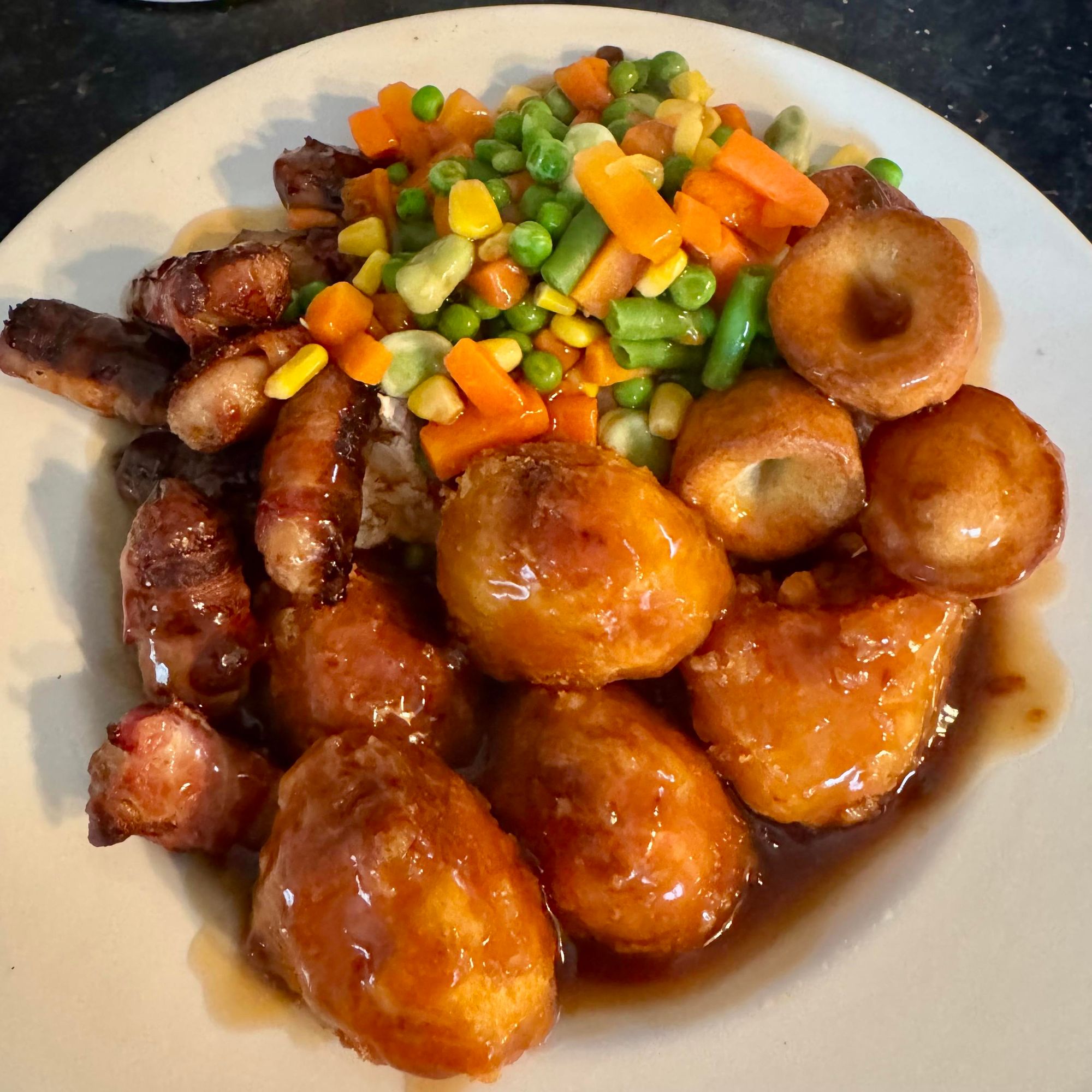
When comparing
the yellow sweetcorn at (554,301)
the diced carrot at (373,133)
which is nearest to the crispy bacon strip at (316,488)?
the yellow sweetcorn at (554,301)

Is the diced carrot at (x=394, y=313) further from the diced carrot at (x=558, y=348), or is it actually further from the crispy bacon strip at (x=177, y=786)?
the crispy bacon strip at (x=177, y=786)

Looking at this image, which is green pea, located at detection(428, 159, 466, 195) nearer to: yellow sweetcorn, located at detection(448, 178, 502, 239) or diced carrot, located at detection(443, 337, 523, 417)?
yellow sweetcorn, located at detection(448, 178, 502, 239)

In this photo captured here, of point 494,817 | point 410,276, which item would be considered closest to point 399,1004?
point 494,817

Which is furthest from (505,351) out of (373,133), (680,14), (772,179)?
(680,14)

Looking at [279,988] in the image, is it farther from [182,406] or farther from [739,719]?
[182,406]

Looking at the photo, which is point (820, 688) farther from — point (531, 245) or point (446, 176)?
point (446, 176)
